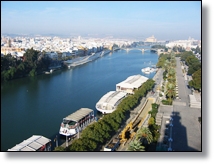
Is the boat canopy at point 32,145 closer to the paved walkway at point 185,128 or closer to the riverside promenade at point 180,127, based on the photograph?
the riverside promenade at point 180,127

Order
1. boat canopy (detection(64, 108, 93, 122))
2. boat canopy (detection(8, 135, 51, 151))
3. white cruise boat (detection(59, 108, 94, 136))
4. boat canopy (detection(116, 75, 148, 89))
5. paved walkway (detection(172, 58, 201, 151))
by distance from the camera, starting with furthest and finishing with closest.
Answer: boat canopy (detection(116, 75, 148, 89))
boat canopy (detection(64, 108, 93, 122))
white cruise boat (detection(59, 108, 94, 136))
paved walkway (detection(172, 58, 201, 151))
boat canopy (detection(8, 135, 51, 151))

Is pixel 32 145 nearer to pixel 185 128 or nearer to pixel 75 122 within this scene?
pixel 75 122

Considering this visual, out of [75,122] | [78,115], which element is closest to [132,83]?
[78,115]

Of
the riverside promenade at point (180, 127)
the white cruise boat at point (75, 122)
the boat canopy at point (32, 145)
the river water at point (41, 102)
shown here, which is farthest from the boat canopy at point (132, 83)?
the boat canopy at point (32, 145)

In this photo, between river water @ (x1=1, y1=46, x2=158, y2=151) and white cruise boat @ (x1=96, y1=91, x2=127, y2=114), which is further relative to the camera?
white cruise boat @ (x1=96, y1=91, x2=127, y2=114)

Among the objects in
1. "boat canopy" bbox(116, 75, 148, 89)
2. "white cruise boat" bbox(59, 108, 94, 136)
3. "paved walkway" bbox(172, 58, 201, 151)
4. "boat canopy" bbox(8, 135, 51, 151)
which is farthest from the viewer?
"boat canopy" bbox(116, 75, 148, 89)

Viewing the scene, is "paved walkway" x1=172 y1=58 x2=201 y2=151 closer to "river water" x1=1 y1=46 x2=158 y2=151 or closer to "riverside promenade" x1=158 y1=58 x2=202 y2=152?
"riverside promenade" x1=158 y1=58 x2=202 y2=152

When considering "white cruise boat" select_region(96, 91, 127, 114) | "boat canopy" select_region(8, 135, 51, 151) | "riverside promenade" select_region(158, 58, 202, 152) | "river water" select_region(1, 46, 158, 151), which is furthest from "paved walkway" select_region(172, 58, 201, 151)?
"river water" select_region(1, 46, 158, 151)

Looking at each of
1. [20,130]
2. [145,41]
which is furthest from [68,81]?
[145,41]

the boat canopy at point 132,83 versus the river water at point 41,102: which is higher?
the boat canopy at point 132,83

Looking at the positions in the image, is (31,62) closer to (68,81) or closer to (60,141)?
(68,81)

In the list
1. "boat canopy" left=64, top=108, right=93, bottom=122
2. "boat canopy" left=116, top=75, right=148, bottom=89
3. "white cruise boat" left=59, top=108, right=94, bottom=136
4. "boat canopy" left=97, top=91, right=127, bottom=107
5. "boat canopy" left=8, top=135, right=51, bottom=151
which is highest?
"boat canopy" left=116, top=75, right=148, bottom=89
